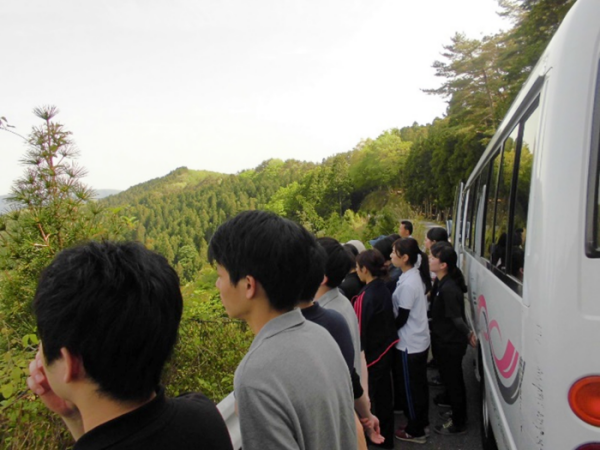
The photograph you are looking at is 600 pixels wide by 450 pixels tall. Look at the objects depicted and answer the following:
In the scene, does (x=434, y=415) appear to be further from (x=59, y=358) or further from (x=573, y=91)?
(x=59, y=358)

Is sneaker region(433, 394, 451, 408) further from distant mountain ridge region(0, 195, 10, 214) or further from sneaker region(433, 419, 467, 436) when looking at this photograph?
distant mountain ridge region(0, 195, 10, 214)

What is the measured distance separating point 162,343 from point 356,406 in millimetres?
1464

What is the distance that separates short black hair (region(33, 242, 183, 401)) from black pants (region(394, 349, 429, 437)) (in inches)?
123

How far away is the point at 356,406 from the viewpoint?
222cm

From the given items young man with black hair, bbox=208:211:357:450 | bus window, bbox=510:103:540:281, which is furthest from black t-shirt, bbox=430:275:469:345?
young man with black hair, bbox=208:211:357:450

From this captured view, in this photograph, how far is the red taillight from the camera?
1579 mm

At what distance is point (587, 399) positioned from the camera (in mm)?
1588

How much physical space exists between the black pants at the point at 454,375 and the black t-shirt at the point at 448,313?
6cm

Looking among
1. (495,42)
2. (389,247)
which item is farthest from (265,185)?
(389,247)

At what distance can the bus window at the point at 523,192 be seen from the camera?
85.9 inches

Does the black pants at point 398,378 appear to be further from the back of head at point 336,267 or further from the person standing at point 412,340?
the back of head at point 336,267

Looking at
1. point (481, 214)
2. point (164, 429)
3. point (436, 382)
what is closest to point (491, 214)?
point (481, 214)

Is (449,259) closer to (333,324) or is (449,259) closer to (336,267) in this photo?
(336,267)

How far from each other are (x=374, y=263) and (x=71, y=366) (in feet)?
8.82
